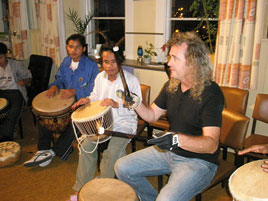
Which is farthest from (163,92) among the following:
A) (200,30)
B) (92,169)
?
(200,30)

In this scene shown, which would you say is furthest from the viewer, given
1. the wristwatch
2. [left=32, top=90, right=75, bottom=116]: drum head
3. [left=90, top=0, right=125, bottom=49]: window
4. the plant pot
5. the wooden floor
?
[left=90, top=0, right=125, bottom=49]: window

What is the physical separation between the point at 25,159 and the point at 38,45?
256cm

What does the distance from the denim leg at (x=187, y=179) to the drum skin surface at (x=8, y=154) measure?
1851 millimetres

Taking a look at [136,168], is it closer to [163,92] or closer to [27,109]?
[163,92]

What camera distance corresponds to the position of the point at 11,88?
3.39m

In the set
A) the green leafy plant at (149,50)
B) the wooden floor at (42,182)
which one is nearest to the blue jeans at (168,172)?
the wooden floor at (42,182)

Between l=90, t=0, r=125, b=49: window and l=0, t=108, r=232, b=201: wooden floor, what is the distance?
2010 millimetres

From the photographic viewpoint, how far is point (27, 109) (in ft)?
14.8

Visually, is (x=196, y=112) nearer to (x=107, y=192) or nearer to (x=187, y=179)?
(x=187, y=179)

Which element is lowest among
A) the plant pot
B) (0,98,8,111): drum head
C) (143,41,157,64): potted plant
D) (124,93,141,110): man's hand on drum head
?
(0,98,8,111): drum head

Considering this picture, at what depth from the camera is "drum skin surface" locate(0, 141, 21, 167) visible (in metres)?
2.69

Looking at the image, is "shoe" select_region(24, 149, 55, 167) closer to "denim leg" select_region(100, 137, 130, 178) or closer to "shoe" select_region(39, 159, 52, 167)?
"shoe" select_region(39, 159, 52, 167)

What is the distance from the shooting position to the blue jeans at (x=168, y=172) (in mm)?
1486

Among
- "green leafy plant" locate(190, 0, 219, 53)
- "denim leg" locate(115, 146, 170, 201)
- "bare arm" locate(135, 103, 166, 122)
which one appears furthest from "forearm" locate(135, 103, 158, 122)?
"green leafy plant" locate(190, 0, 219, 53)
